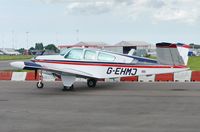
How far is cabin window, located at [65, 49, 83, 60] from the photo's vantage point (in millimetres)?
18984

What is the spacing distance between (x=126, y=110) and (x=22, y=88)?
8.55 meters

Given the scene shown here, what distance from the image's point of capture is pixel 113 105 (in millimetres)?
13391

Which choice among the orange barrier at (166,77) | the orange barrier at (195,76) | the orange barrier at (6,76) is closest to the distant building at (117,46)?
the orange barrier at (6,76)

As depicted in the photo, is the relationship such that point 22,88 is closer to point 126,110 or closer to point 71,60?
point 71,60

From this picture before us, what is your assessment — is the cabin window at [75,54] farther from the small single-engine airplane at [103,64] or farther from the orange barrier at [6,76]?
the orange barrier at [6,76]

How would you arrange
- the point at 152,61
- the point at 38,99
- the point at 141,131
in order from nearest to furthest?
the point at 141,131
the point at 38,99
the point at 152,61

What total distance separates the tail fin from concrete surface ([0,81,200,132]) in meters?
1.22

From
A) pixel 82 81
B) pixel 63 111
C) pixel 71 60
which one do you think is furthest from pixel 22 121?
pixel 82 81

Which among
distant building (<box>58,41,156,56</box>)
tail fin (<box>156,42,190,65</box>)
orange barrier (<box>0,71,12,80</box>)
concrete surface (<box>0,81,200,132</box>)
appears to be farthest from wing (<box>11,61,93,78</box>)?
orange barrier (<box>0,71,12,80</box>)

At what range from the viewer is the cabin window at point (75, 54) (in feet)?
62.3

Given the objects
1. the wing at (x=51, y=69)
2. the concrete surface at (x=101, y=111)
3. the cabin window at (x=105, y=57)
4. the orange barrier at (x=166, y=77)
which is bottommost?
the concrete surface at (x=101, y=111)

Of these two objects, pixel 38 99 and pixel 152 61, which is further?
pixel 152 61

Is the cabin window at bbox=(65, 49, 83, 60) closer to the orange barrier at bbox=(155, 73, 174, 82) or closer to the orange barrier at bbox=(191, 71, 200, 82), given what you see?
the orange barrier at bbox=(155, 73, 174, 82)

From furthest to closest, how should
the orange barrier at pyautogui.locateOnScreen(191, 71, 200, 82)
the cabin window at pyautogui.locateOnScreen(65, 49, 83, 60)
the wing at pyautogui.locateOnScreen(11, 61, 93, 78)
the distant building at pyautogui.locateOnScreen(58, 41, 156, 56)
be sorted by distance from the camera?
the distant building at pyautogui.locateOnScreen(58, 41, 156, 56)
the orange barrier at pyautogui.locateOnScreen(191, 71, 200, 82)
the cabin window at pyautogui.locateOnScreen(65, 49, 83, 60)
the wing at pyautogui.locateOnScreen(11, 61, 93, 78)
